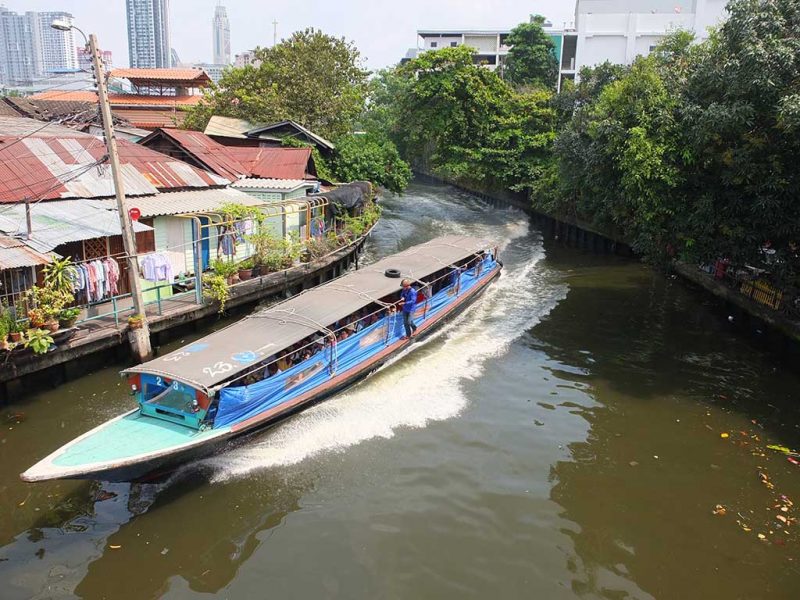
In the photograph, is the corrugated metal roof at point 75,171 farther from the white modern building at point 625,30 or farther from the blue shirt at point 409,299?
the white modern building at point 625,30

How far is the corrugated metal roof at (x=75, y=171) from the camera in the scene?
1659 cm

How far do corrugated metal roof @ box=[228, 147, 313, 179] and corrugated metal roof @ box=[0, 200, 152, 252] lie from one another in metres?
10.3

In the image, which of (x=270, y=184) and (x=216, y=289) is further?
(x=270, y=184)

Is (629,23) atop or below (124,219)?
atop

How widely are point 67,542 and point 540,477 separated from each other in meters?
7.30

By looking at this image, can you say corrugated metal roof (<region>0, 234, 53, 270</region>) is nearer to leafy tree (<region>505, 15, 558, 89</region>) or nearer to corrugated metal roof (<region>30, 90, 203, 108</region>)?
corrugated metal roof (<region>30, 90, 203, 108</region>)

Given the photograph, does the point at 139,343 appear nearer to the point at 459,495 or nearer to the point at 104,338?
the point at 104,338

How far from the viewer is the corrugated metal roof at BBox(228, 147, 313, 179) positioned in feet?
85.8

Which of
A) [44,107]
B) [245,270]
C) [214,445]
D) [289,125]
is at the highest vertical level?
[44,107]

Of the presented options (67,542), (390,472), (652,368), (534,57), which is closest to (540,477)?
(390,472)

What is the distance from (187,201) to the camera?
61.7 ft

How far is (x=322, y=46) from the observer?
3488cm

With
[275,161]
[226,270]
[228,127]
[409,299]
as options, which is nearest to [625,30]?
[228,127]

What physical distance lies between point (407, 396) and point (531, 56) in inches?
1851
